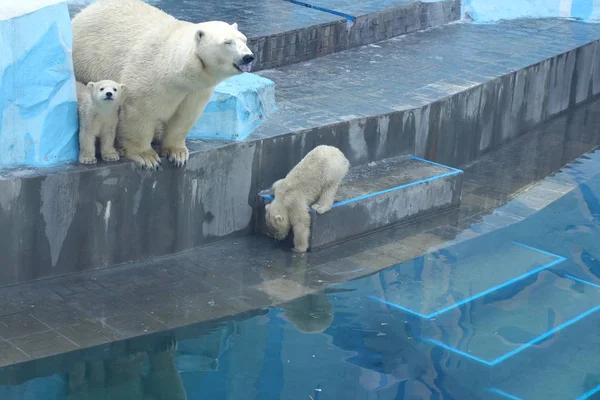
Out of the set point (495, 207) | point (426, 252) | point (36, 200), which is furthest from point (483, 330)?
point (36, 200)

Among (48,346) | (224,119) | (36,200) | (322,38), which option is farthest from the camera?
(322,38)

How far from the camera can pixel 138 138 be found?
703 cm

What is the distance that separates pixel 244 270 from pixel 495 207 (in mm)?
3018

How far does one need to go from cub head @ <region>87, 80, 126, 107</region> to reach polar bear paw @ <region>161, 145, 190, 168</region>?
2.25ft

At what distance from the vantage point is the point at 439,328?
6.68 m

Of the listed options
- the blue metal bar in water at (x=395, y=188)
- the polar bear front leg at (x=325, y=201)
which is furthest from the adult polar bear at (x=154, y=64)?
the blue metal bar in water at (x=395, y=188)

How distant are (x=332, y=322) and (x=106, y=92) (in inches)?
88.6

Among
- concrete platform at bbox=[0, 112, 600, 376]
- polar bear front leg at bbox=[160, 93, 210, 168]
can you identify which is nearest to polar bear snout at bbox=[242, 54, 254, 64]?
polar bear front leg at bbox=[160, 93, 210, 168]

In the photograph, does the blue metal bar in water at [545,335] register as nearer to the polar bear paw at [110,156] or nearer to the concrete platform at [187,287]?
the concrete platform at [187,287]

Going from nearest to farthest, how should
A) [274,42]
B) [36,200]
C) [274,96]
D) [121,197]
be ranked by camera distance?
[36,200] < [121,197] < [274,96] < [274,42]

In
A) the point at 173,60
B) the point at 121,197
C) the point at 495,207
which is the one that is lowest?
the point at 495,207

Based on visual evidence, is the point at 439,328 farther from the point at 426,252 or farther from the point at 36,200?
the point at 36,200

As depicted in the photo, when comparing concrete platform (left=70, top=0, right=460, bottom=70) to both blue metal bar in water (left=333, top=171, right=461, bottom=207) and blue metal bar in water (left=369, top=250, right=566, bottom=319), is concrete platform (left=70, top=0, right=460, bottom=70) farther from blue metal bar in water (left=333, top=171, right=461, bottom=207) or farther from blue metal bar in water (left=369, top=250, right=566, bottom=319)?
blue metal bar in water (left=369, top=250, right=566, bottom=319)

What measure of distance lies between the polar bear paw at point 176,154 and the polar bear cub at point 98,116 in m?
0.43
